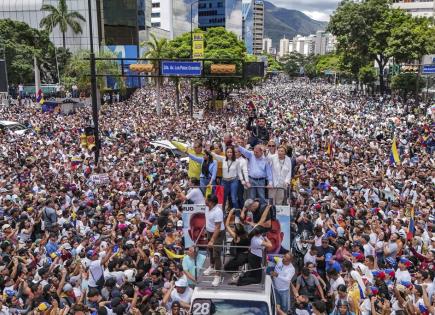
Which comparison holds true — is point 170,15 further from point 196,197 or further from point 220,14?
point 196,197

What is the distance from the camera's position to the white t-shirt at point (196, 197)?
27.5ft

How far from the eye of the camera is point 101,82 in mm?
43938

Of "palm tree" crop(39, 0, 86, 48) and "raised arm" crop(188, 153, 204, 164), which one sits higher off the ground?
"palm tree" crop(39, 0, 86, 48)

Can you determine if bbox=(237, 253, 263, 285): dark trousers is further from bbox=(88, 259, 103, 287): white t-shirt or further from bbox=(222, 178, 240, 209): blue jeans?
bbox=(88, 259, 103, 287): white t-shirt

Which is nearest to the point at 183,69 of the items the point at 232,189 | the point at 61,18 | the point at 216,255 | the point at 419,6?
the point at 232,189

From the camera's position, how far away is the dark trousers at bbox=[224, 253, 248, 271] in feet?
21.6

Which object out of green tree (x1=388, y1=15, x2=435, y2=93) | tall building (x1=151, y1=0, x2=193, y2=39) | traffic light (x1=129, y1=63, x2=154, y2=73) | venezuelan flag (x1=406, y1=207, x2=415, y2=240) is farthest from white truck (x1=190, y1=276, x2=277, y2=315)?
tall building (x1=151, y1=0, x2=193, y2=39)

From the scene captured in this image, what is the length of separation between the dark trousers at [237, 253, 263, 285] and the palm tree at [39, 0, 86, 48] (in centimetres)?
6321

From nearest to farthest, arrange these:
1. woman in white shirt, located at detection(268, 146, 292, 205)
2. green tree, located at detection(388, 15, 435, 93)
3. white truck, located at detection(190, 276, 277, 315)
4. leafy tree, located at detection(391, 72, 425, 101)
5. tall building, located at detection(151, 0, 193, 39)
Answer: white truck, located at detection(190, 276, 277, 315)
woman in white shirt, located at detection(268, 146, 292, 205)
green tree, located at detection(388, 15, 435, 93)
leafy tree, located at detection(391, 72, 425, 101)
tall building, located at detection(151, 0, 193, 39)

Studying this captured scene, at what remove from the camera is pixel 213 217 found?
7.09 m

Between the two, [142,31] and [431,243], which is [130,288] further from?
[142,31]

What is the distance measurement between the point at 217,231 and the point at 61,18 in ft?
207

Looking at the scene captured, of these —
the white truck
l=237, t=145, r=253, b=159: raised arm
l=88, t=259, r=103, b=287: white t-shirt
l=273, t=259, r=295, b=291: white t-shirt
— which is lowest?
l=88, t=259, r=103, b=287: white t-shirt

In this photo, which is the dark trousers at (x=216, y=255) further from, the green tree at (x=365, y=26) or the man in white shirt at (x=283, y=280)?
Answer: the green tree at (x=365, y=26)
